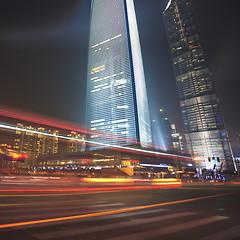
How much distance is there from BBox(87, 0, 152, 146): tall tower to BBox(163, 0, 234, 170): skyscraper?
138 feet

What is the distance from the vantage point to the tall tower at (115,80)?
422 ft

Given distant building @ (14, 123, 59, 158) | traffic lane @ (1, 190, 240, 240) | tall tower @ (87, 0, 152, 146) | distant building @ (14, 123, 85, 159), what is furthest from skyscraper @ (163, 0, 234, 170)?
traffic lane @ (1, 190, 240, 240)

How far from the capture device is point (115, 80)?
149 m

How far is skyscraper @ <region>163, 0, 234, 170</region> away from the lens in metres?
140

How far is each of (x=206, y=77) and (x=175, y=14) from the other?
7973 centimetres

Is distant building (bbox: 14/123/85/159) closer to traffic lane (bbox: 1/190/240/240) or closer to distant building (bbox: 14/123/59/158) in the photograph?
distant building (bbox: 14/123/59/158)

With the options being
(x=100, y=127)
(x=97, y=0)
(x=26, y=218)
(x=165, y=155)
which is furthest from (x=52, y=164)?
(x=97, y=0)

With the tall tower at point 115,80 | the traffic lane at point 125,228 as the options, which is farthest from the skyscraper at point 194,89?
the traffic lane at point 125,228

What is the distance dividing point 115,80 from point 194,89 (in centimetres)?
7640

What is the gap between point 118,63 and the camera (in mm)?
151625

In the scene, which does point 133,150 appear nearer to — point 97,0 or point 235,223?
point 235,223

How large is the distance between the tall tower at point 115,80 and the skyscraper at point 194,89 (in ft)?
138

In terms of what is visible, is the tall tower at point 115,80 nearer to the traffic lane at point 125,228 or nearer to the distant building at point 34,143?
the distant building at point 34,143

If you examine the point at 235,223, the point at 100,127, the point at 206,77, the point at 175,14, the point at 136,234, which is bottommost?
the point at 235,223
